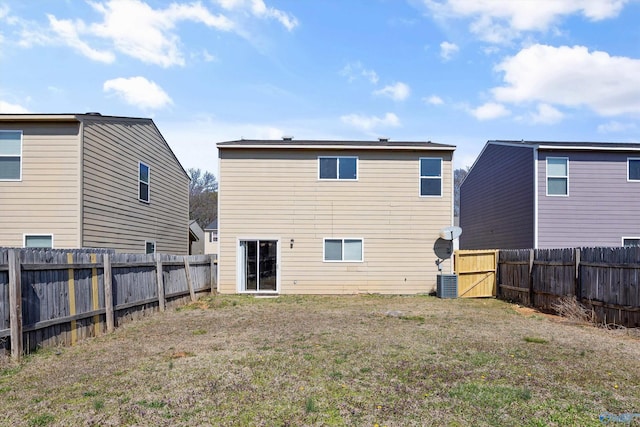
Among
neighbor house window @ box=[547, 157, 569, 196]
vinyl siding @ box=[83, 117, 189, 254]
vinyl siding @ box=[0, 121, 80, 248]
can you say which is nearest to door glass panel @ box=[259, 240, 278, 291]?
vinyl siding @ box=[83, 117, 189, 254]

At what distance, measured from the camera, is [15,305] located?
6180mm

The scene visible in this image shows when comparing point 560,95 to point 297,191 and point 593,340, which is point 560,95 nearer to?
point 297,191

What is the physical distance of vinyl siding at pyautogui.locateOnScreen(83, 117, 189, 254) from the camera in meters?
12.8

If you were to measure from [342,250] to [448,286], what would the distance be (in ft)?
12.0

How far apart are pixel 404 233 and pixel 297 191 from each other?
13.0ft

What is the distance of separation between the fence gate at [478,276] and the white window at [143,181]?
1113 cm

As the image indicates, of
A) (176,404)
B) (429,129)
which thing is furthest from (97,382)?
(429,129)

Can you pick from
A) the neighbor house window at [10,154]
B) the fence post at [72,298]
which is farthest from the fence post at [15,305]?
the neighbor house window at [10,154]

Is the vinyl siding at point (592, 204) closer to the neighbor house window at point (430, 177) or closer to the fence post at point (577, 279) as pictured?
the neighbor house window at point (430, 177)

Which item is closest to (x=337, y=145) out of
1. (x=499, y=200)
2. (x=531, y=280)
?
(x=531, y=280)

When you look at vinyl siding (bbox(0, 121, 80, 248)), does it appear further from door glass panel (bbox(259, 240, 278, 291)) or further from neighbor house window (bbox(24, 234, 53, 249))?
door glass panel (bbox(259, 240, 278, 291))

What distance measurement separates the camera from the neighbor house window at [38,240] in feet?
40.0

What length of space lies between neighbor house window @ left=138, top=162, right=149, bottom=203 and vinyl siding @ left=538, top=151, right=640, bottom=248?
550 inches

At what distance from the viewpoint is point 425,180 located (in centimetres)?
1591
